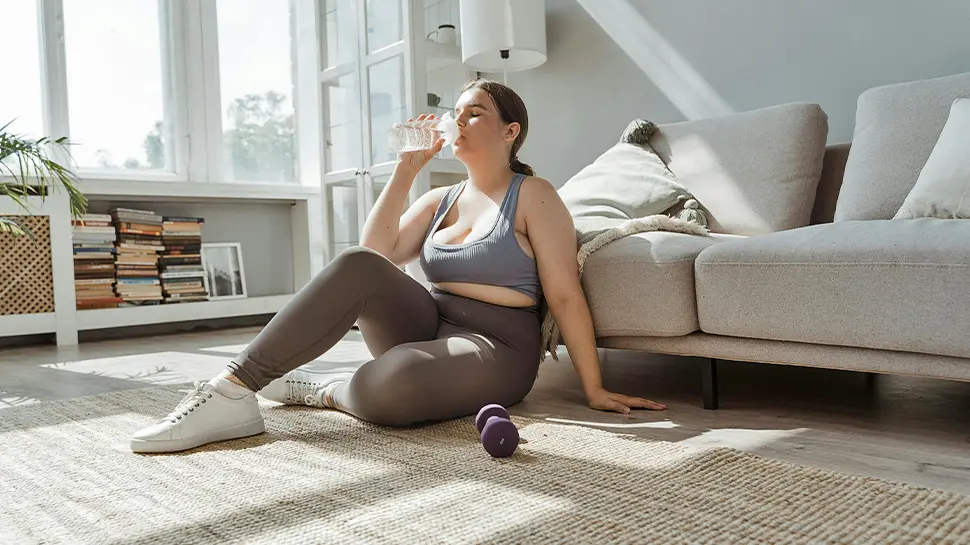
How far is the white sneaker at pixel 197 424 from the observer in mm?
1453

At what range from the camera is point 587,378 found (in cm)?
177

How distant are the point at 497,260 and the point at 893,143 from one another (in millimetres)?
1181

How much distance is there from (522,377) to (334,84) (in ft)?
9.31

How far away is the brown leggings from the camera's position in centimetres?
152

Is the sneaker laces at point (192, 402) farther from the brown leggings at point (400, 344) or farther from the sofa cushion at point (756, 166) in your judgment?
the sofa cushion at point (756, 166)

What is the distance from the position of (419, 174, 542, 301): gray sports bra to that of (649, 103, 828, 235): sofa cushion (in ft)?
2.80

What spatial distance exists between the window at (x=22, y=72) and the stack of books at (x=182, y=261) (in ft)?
2.58

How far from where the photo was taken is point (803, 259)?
1578 millimetres

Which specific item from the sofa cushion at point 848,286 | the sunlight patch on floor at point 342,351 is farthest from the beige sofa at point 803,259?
the sunlight patch on floor at point 342,351

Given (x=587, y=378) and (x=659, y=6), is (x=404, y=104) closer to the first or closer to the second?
(x=659, y=6)

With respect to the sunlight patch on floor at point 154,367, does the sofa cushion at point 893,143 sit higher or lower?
higher

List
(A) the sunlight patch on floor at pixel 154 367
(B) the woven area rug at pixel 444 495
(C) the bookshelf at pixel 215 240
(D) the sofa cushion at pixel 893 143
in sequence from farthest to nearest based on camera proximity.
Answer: (C) the bookshelf at pixel 215 240
(A) the sunlight patch on floor at pixel 154 367
(D) the sofa cushion at pixel 893 143
(B) the woven area rug at pixel 444 495

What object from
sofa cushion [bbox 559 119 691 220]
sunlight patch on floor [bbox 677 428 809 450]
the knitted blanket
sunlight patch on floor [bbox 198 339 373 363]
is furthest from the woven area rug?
sunlight patch on floor [bbox 198 339 373 363]

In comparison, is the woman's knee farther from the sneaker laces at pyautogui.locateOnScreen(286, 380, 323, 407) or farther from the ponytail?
the ponytail
